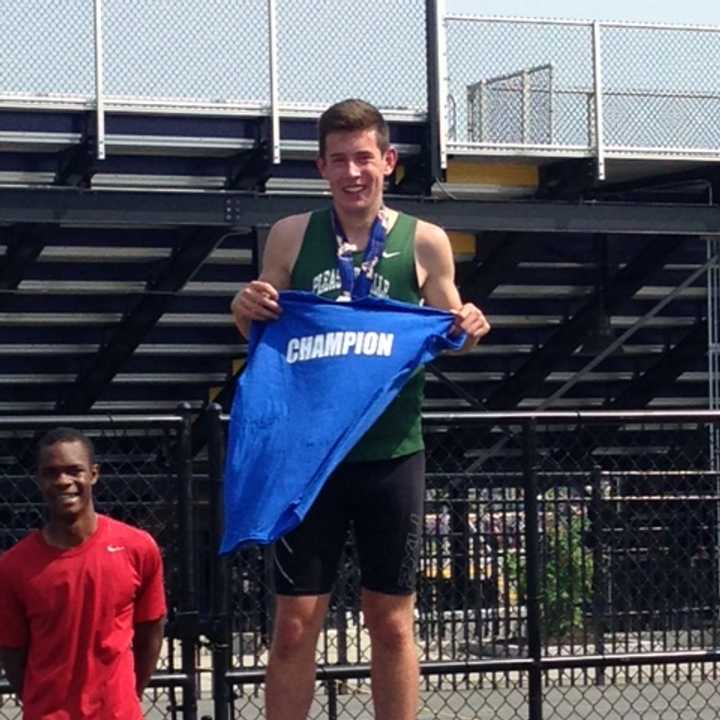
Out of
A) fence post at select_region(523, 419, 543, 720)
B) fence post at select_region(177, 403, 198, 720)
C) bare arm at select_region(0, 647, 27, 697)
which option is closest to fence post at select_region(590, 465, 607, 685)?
fence post at select_region(523, 419, 543, 720)

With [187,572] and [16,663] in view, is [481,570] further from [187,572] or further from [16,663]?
[16,663]

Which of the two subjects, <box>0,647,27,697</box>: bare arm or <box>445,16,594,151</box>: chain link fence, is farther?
<box>445,16,594,151</box>: chain link fence

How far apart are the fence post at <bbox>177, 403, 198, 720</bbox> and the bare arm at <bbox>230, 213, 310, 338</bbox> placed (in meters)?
1.71

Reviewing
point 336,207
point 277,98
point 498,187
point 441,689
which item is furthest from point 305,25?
point 336,207

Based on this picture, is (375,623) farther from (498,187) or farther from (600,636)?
(498,187)

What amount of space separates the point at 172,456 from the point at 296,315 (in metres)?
2.00

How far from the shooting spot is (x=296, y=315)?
5578mm

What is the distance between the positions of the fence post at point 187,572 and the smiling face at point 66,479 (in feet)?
5.13

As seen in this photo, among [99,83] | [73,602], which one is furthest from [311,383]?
[99,83]

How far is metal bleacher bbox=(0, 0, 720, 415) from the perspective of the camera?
13648 millimetres

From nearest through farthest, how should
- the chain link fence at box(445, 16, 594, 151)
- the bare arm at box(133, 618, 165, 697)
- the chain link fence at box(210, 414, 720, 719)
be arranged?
1. the bare arm at box(133, 618, 165, 697)
2. the chain link fence at box(210, 414, 720, 719)
3. the chain link fence at box(445, 16, 594, 151)

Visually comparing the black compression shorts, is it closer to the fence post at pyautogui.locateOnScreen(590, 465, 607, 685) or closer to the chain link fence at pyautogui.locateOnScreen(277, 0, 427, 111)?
the fence post at pyautogui.locateOnScreen(590, 465, 607, 685)

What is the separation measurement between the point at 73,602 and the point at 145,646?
37 centimetres

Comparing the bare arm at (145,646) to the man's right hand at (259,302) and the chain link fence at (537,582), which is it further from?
the chain link fence at (537,582)
